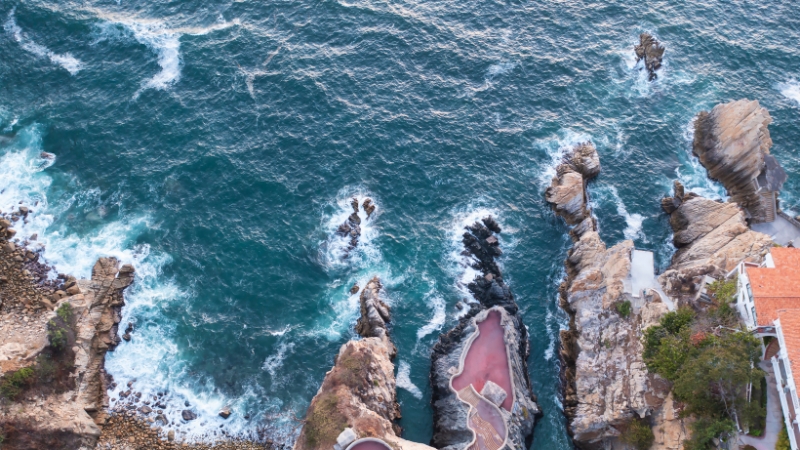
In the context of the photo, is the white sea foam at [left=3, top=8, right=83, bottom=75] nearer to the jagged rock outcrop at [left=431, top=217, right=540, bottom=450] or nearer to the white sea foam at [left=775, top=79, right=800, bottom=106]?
the jagged rock outcrop at [left=431, top=217, right=540, bottom=450]

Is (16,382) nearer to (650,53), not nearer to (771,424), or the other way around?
(771,424)

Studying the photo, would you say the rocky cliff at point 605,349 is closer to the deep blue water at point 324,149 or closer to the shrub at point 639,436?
the shrub at point 639,436

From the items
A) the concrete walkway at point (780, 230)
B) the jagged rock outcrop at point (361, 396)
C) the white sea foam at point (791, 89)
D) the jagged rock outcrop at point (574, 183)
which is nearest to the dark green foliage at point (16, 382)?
the jagged rock outcrop at point (361, 396)

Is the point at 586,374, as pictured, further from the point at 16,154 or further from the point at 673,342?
the point at 16,154

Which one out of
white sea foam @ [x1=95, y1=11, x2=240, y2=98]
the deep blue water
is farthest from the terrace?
white sea foam @ [x1=95, y1=11, x2=240, y2=98]

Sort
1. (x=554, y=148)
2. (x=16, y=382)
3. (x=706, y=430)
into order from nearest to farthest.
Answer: (x=706, y=430), (x=16, y=382), (x=554, y=148)

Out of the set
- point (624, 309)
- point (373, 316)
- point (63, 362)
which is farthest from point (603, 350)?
point (63, 362)

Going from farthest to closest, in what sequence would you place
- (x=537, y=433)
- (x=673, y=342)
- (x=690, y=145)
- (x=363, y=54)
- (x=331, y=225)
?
1. (x=363, y=54)
2. (x=690, y=145)
3. (x=331, y=225)
4. (x=537, y=433)
5. (x=673, y=342)

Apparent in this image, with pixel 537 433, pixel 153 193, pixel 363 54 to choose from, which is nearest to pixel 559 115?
pixel 363 54
